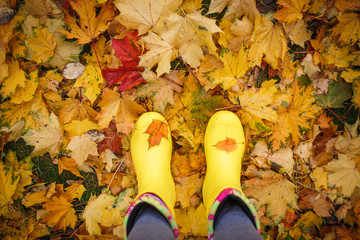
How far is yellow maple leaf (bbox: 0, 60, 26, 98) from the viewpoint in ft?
3.71

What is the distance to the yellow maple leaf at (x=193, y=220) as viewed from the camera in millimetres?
1271

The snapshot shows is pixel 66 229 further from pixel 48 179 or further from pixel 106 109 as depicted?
pixel 106 109

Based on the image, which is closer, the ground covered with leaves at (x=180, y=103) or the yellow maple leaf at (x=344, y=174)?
the ground covered with leaves at (x=180, y=103)

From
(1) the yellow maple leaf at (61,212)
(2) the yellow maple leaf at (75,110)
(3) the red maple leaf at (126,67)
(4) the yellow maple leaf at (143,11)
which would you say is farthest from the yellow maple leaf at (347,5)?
(1) the yellow maple leaf at (61,212)

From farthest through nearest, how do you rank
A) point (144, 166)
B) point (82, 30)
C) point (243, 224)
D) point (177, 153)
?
1. point (177, 153)
2. point (144, 166)
3. point (82, 30)
4. point (243, 224)

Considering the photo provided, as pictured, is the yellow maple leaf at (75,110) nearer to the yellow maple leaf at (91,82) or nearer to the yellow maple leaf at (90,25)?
the yellow maple leaf at (91,82)

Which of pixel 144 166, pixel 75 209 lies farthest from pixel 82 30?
pixel 75 209

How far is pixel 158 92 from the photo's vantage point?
116 centimetres

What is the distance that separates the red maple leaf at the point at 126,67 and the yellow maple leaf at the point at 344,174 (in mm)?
1241

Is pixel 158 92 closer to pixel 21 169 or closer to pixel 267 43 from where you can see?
pixel 267 43

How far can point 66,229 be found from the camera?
136 cm

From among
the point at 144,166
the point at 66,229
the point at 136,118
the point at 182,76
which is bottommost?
the point at 66,229

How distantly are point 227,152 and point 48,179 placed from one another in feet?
3.79

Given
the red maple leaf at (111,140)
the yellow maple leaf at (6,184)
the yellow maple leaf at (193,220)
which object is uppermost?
the red maple leaf at (111,140)
